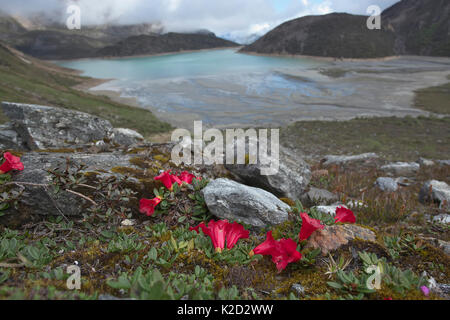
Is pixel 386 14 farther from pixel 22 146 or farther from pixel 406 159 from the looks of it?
pixel 22 146

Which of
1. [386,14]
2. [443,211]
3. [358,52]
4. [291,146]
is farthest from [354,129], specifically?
[386,14]

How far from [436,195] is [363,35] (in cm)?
13559

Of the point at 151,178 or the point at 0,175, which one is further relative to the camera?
the point at 151,178

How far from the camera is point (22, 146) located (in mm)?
5934

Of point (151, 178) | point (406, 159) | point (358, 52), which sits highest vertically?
point (358, 52)

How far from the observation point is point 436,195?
6.01 metres

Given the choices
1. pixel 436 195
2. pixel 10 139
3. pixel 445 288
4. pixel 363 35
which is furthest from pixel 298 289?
pixel 363 35

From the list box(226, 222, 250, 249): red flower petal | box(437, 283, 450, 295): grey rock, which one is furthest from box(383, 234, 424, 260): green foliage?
box(226, 222, 250, 249): red flower petal

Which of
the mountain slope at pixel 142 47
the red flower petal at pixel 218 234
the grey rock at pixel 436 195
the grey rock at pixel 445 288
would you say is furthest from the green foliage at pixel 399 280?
the mountain slope at pixel 142 47

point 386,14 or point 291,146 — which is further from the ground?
point 386,14

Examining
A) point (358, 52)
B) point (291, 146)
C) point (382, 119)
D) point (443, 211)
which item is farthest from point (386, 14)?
point (443, 211)
